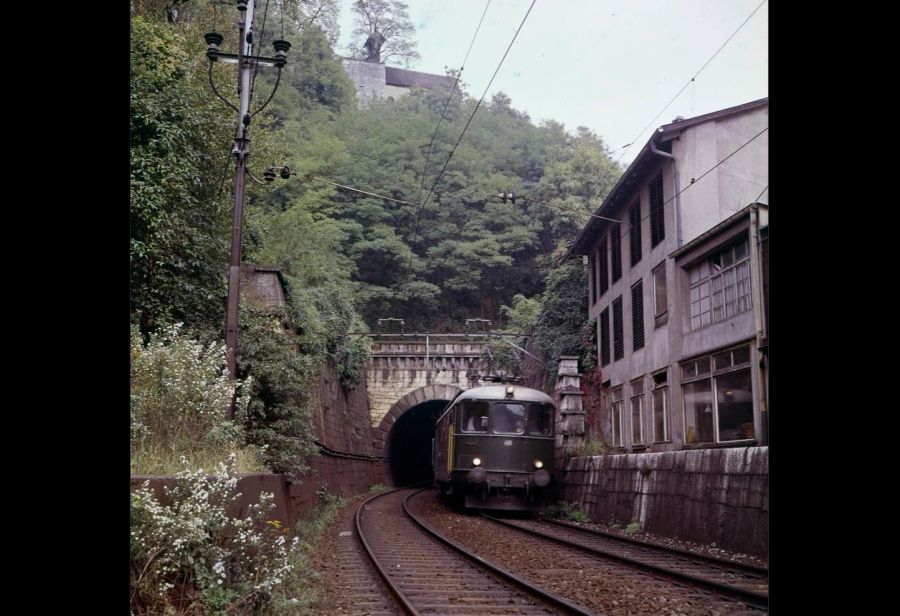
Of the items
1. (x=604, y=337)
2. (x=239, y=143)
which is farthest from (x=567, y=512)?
(x=239, y=143)

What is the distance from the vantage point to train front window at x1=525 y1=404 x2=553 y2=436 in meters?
17.2

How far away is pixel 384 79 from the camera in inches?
2938

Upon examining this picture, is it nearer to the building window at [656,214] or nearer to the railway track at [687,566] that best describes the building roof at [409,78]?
the building window at [656,214]

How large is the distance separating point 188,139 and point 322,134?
20489 millimetres

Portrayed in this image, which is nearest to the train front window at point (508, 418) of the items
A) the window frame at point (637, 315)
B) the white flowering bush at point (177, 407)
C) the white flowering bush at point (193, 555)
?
the window frame at point (637, 315)

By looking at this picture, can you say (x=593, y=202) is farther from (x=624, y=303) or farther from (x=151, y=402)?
(x=151, y=402)

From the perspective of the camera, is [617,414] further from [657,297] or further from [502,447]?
[502,447]

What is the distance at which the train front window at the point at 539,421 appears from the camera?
17.2 m

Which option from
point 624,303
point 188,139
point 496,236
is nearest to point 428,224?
point 496,236

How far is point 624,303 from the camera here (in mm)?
19141

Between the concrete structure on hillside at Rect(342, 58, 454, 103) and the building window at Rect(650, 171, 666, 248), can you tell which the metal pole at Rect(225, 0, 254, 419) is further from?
the concrete structure on hillside at Rect(342, 58, 454, 103)
